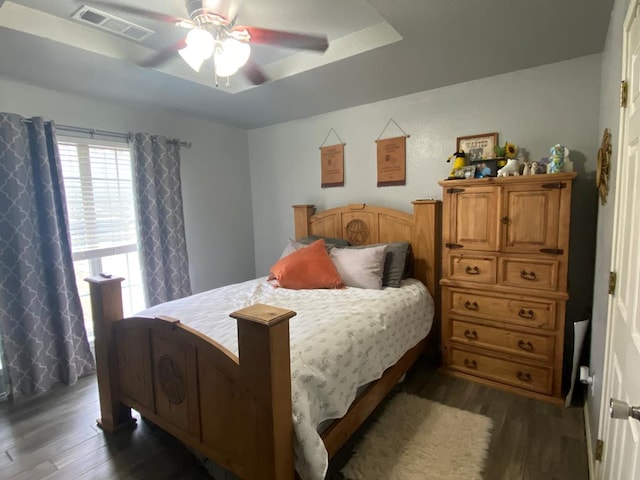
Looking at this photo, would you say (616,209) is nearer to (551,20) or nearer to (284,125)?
(551,20)

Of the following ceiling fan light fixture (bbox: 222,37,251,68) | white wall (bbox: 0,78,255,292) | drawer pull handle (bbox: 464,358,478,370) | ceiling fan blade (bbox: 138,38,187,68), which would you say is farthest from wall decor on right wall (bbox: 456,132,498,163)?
white wall (bbox: 0,78,255,292)

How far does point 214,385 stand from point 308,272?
137 cm

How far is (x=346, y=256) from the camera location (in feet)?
9.45

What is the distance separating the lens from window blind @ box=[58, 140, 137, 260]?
279 centimetres

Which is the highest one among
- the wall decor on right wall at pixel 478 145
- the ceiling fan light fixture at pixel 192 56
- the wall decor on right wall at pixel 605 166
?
the ceiling fan light fixture at pixel 192 56

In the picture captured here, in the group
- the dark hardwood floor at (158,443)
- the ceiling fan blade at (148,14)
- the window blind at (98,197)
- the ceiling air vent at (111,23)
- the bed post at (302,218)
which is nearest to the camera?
the ceiling fan blade at (148,14)

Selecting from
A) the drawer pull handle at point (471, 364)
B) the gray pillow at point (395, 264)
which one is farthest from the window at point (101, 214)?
the drawer pull handle at point (471, 364)

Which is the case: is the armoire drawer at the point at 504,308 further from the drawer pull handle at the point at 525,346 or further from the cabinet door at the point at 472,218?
the cabinet door at the point at 472,218

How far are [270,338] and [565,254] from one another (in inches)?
79.0

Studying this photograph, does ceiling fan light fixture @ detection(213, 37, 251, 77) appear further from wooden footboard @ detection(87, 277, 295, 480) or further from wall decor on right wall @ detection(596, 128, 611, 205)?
wall decor on right wall @ detection(596, 128, 611, 205)

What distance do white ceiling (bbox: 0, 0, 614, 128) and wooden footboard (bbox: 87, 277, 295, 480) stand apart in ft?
4.74

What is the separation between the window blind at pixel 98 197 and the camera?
9.14 ft

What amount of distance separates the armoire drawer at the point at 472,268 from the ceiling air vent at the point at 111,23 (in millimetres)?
2565

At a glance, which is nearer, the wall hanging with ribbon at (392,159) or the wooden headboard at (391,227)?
the wooden headboard at (391,227)
